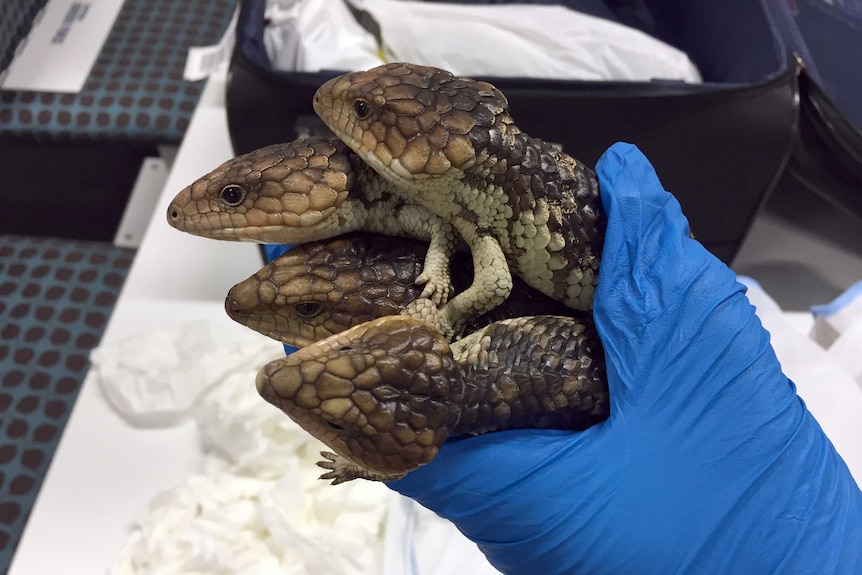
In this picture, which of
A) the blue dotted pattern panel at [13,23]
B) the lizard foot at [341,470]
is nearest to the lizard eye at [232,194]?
the lizard foot at [341,470]

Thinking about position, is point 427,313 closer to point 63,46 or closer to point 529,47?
point 529,47

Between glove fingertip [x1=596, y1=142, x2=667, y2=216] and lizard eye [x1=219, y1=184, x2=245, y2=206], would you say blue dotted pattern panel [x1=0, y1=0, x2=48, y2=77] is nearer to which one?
lizard eye [x1=219, y1=184, x2=245, y2=206]


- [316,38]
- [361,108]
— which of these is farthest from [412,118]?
[316,38]

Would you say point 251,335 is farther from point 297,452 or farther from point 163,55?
point 163,55

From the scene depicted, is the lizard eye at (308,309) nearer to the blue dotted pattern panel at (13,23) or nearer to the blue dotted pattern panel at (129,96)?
the blue dotted pattern panel at (129,96)


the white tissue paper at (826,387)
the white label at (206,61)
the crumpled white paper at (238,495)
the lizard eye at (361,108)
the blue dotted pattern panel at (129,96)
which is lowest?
the crumpled white paper at (238,495)

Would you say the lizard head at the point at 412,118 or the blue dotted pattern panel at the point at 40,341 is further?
the blue dotted pattern panel at the point at 40,341
